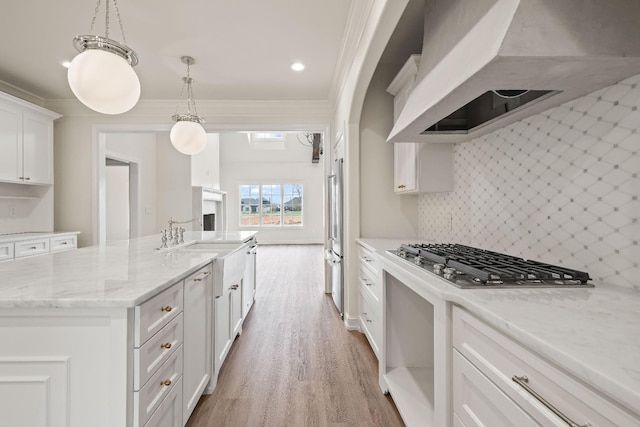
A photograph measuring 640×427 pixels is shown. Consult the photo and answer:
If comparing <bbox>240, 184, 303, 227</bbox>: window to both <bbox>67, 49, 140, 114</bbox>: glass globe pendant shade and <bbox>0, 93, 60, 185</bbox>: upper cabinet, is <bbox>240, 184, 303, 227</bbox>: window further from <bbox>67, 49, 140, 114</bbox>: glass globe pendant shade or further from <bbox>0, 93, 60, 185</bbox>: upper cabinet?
<bbox>67, 49, 140, 114</bbox>: glass globe pendant shade

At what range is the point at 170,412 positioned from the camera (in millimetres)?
1390

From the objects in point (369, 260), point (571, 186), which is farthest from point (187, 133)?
point (571, 186)

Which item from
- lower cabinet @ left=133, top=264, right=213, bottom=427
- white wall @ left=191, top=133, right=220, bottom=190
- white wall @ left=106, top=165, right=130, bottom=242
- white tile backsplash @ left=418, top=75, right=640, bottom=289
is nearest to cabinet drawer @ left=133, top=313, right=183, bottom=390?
lower cabinet @ left=133, top=264, right=213, bottom=427

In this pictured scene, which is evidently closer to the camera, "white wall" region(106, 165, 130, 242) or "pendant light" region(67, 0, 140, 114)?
"pendant light" region(67, 0, 140, 114)

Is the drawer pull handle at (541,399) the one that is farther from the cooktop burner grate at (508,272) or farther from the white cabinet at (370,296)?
the white cabinet at (370,296)

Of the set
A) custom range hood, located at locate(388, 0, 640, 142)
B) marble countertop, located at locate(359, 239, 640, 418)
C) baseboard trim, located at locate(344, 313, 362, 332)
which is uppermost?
custom range hood, located at locate(388, 0, 640, 142)

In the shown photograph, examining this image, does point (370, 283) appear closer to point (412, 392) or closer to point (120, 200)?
point (412, 392)

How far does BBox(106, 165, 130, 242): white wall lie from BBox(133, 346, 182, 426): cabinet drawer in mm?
5759

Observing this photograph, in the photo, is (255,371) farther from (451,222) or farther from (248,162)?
(248,162)

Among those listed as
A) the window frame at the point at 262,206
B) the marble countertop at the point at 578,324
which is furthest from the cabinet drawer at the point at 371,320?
the window frame at the point at 262,206

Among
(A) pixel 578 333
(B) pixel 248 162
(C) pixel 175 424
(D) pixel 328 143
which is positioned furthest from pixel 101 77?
(B) pixel 248 162

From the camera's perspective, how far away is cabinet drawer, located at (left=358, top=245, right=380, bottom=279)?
89.1 inches

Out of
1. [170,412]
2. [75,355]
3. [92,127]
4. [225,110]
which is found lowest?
[170,412]

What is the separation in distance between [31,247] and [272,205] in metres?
7.24
